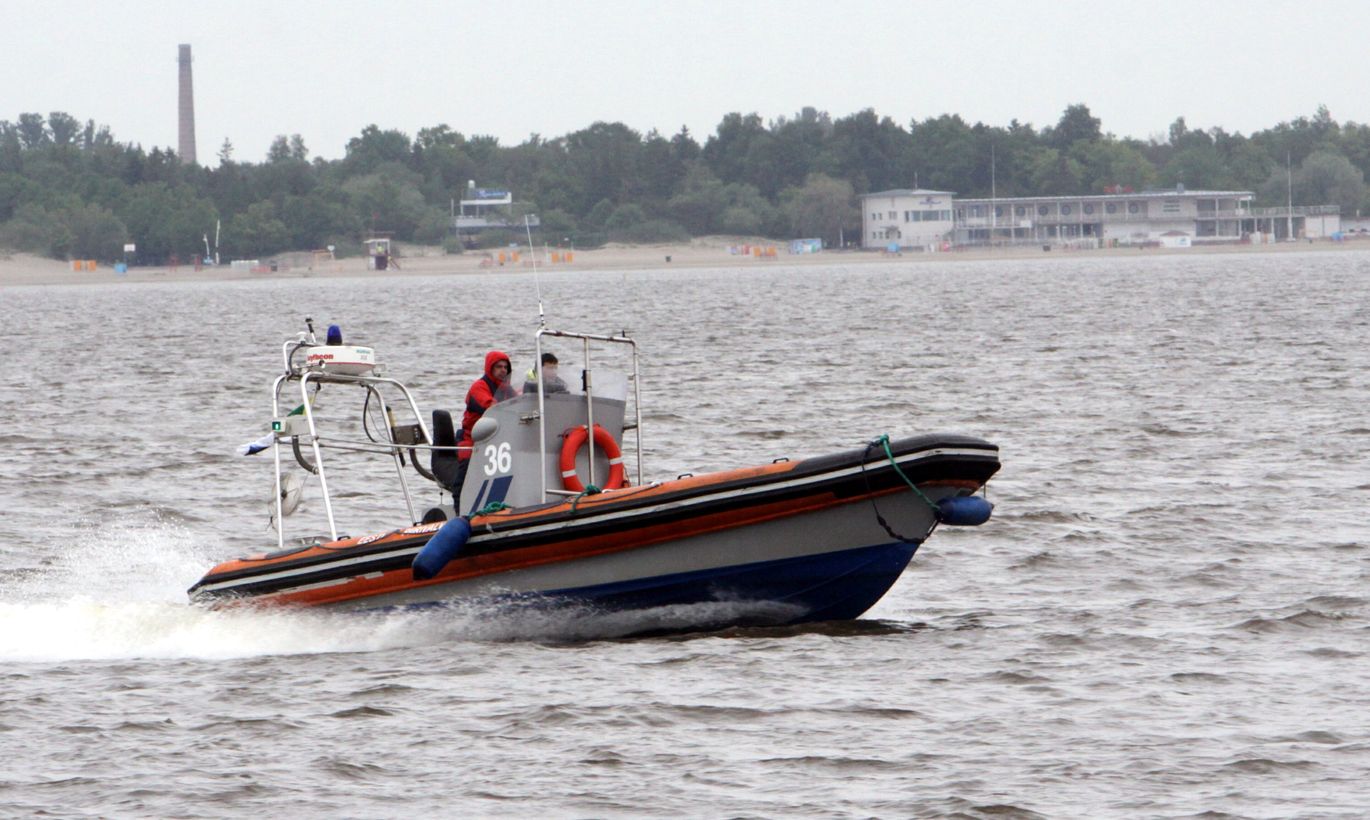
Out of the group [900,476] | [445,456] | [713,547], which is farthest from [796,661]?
[445,456]

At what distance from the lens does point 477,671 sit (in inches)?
435

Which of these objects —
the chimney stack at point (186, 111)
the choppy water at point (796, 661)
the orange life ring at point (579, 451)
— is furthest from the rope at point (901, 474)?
the chimney stack at point (186, 111)

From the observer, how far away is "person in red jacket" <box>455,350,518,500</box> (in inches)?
467

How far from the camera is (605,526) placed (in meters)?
11.0

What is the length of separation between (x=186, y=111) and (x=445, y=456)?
180 metres

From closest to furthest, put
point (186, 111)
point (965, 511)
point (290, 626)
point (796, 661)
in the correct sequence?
point (965, 511) → point (796, 661) → point (290, 626) → point (186, 111)

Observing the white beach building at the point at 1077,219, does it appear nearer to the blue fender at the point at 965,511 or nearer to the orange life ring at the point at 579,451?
the orange life ring at the point at 579,451

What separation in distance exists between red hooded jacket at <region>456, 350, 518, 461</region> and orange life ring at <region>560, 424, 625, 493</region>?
0.48 metres

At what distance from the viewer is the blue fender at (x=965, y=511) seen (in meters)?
10.6

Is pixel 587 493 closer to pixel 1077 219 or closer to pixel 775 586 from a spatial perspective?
pixel 775 586

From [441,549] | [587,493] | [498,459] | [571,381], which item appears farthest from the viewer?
[571,381]

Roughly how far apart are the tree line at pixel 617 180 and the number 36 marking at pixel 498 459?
5139 inches

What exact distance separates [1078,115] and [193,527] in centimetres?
16136

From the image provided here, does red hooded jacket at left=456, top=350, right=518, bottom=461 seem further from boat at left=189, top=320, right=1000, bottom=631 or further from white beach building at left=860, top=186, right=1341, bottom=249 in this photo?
white beach building at left=860, top=186, right=1341, bottom=249
